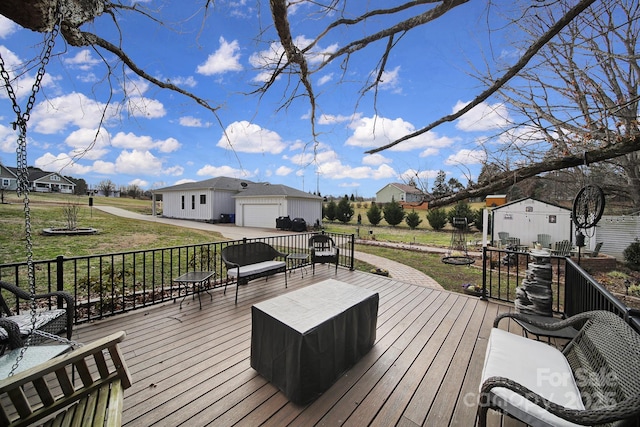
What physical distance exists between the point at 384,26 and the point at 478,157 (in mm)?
1819

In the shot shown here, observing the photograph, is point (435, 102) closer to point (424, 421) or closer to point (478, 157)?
point (478, 157)

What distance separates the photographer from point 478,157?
3.07 meters

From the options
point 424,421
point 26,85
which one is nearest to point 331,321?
point 424,421

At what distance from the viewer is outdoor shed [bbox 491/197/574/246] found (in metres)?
11.3

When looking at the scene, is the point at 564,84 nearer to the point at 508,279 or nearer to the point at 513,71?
the point at 513,71

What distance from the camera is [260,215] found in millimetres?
17484

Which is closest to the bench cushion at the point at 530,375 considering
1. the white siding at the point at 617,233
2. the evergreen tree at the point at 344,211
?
the white siding at the point at 617,233

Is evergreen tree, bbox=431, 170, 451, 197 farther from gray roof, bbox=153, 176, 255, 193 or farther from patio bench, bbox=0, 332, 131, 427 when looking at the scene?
gray roof, bbox=153, 176, 255, 193

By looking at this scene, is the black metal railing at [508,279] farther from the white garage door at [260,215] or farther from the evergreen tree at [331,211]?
the evergreen tree at [331,211]

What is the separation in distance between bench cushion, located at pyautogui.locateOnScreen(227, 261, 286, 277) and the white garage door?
12131 mm

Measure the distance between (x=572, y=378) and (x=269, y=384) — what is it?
2.13m

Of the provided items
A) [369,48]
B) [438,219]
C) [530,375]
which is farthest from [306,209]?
[530,375]

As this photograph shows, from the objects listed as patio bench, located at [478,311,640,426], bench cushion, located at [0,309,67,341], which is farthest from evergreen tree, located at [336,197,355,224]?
bench cushion, located at [0,309,67,341]

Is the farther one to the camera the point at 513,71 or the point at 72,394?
the point at 513,71
